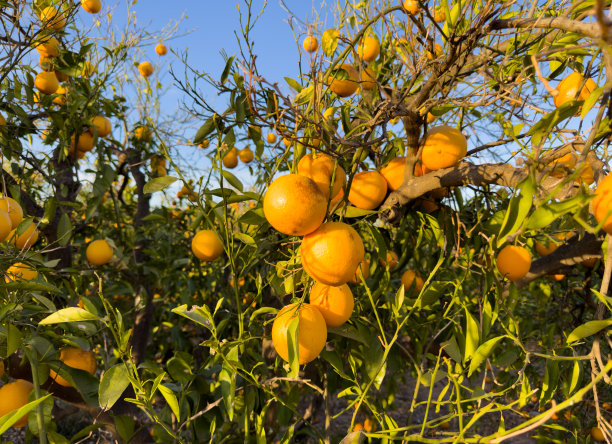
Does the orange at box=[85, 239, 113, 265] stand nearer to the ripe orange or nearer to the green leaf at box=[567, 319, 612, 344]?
the ripe orange

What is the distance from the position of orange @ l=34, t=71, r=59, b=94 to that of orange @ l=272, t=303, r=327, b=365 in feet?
4.68

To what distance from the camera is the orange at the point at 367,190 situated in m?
0.86

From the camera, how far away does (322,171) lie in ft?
2.47

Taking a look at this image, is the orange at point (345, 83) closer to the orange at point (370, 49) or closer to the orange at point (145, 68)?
the orange at point (370, 49)

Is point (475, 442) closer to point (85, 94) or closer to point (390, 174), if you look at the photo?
point (390, 174)

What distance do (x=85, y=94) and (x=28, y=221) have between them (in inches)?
32.0

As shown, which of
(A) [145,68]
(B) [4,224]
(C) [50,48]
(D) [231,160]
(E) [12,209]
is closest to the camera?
(B) [4,224]

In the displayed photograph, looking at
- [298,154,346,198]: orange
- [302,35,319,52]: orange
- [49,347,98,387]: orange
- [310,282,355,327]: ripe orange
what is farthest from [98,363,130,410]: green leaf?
[302,35,319,52]: orange

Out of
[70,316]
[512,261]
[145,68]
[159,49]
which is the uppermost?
[159,49]

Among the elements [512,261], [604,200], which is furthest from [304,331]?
[512,261]

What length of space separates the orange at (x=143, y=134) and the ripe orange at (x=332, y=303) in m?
1.72

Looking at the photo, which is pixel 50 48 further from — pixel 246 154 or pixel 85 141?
pixel 246 154

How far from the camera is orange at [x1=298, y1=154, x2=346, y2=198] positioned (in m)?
0.75

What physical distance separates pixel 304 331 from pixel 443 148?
48 centimetres
